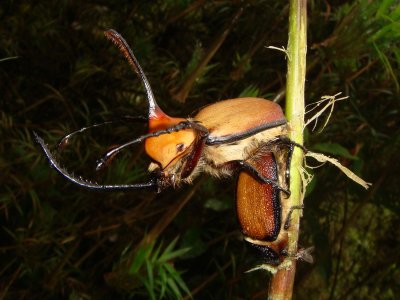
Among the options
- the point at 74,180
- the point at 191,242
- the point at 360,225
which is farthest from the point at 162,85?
the point at 74,180

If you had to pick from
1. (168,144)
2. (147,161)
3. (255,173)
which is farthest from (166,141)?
(147,161)

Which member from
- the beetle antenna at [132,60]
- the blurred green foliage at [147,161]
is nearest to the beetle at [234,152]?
the beetle antenna at [132,60]


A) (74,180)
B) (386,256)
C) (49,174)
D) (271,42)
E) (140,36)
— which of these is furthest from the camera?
(386,256)

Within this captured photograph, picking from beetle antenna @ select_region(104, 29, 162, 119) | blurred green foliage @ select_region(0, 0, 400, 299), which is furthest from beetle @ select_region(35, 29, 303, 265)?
blurred green foliage @ select_region(0, 0, 400, 299)

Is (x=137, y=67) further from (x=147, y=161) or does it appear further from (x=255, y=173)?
(x=147, y=161)

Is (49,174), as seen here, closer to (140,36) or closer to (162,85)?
(162,85)

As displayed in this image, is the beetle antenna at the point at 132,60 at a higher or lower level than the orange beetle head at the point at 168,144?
higher

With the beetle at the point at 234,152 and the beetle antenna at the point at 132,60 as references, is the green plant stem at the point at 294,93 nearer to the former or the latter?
the beetle at the point at 234,152
